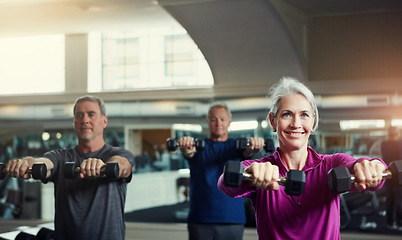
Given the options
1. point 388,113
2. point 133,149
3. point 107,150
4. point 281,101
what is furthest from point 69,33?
point 281,101

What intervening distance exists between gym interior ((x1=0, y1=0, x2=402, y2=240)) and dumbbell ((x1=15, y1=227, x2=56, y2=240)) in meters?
3.32

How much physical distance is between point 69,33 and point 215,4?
2877 mm

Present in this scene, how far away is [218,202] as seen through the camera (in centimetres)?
348

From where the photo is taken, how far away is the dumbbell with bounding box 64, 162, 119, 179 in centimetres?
227

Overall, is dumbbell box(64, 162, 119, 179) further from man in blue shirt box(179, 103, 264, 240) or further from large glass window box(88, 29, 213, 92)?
large glass window box(88, 29, 213, 92)

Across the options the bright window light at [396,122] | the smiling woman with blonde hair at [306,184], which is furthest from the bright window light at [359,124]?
the smiling woman with blonde hair at [306,184]

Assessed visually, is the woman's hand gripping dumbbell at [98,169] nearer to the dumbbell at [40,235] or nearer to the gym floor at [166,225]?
the dumbbell at [40,235]

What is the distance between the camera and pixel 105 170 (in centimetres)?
228

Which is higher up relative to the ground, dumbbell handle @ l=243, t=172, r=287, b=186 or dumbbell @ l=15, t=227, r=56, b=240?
dumbbell handle @ l=243, t=172, r=287, b=186

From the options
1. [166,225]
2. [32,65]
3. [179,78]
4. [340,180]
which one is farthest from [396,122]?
[32,65]

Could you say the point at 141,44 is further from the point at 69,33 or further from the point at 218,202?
the point at 218,202

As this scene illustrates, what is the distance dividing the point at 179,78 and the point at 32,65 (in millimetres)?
2626

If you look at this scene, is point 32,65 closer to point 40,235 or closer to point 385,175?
point 40,235

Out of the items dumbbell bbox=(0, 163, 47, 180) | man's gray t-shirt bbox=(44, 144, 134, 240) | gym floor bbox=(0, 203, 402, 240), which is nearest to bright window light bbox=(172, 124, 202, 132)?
gym floor bbox=(0, 203, 402, 240)
